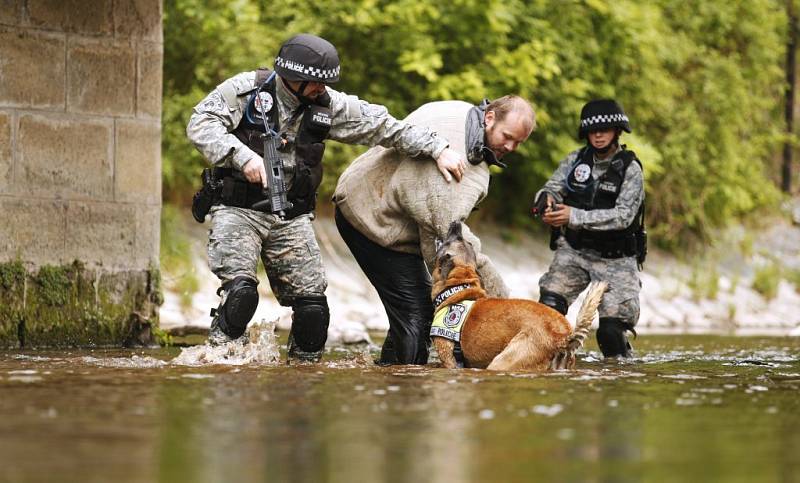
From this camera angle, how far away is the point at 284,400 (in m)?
5.55

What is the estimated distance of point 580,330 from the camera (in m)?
7.09

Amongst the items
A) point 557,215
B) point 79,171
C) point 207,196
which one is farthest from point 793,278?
point 207,196

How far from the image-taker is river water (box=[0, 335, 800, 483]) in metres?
3.91

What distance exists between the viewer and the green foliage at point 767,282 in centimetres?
1884

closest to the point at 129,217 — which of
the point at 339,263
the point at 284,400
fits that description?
the point at 284,400

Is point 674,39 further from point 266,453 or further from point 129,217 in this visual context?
point 266,453

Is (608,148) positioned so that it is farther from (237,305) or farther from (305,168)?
(237,305)

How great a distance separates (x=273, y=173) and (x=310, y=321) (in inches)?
38.7

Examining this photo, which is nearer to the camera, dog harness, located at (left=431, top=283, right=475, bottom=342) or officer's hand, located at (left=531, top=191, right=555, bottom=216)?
dog harness, located at (left=431, top=283, right=475, bottom=342)

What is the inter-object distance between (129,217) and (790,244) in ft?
50.3

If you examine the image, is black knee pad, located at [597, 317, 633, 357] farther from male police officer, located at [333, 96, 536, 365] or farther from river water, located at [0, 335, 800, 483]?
river water, located at [0, 335, 800, 483]

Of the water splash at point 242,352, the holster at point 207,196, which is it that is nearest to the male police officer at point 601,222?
the water splash at point 242,352

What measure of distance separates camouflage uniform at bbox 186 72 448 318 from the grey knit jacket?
0.65 ft

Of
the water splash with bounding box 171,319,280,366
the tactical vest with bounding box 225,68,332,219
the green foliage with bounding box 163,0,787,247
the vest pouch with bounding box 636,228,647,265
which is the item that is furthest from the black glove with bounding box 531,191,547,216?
the green foliage with bounding box 163,0,787,247
